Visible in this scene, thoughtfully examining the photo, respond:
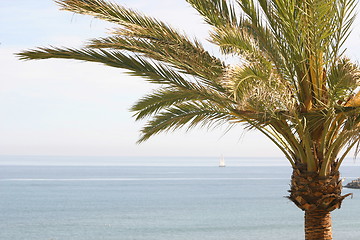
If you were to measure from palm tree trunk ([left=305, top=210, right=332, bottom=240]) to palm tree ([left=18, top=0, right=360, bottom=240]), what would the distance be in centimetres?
1

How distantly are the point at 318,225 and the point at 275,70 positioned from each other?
2.42m

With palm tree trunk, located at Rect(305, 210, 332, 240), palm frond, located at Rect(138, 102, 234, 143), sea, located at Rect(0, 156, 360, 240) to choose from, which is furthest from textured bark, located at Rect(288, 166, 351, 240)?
sea, located at Rect(0, 156, 360, 240)

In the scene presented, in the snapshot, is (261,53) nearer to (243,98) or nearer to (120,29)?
(243,98)

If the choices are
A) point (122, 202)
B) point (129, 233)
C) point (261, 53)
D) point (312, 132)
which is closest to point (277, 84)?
point (261, 53)

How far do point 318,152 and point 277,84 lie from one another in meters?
1.35

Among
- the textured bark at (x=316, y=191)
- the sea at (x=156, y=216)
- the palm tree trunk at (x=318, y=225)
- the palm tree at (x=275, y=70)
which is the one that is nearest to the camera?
the palm tree at (x=275, y=70)

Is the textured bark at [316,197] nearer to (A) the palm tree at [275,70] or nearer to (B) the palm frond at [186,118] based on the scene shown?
(A) the palm tree at [275,70]

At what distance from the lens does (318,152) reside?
306 inches

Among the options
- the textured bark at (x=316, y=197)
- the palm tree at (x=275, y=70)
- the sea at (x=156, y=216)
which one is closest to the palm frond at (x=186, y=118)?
the palm tree at (x=275, y=70)

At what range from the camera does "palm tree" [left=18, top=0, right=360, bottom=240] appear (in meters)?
6.83

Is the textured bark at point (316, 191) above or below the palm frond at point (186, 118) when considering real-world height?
below

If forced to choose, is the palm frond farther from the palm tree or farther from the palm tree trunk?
the palm tree trunk

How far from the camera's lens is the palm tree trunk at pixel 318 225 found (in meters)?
7.89

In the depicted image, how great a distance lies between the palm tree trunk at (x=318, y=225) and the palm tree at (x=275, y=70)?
1 centimetres
